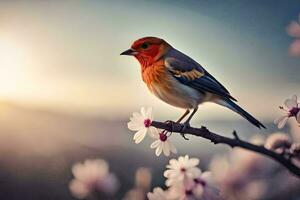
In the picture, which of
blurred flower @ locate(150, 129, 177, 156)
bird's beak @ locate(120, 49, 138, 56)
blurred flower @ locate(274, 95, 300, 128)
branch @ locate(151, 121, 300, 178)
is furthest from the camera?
bird's beak @ locate(120, 49, 138, 56)

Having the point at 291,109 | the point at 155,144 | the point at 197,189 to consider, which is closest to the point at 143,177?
the point at 155,144

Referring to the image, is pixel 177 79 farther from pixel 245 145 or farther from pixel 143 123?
pixel 245 145

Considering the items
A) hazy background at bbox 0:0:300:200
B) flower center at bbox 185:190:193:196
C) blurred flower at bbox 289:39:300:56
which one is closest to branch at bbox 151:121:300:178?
flower center at bbox 185:190:193:196

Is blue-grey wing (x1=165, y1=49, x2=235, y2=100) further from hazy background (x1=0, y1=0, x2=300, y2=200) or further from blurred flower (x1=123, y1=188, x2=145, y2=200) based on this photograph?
blurred flower (x1=123, y1=188, x2=145, y2=200)

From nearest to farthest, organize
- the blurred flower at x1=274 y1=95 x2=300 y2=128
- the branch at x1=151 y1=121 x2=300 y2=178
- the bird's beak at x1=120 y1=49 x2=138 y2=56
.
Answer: the branch at x1=151 y1=121 x2=300 y2=178
the blurred flower at x1=274 y1=95 x2=300 y2=128
the bird's beak at x1=120 y1=49 x2=138 y2=56

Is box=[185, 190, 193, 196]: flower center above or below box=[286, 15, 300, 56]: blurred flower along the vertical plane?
below

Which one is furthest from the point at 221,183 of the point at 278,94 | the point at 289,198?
the point at 278,94

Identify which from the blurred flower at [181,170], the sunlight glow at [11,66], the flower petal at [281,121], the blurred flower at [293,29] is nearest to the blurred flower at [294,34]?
the blurred flower at [293,29]
